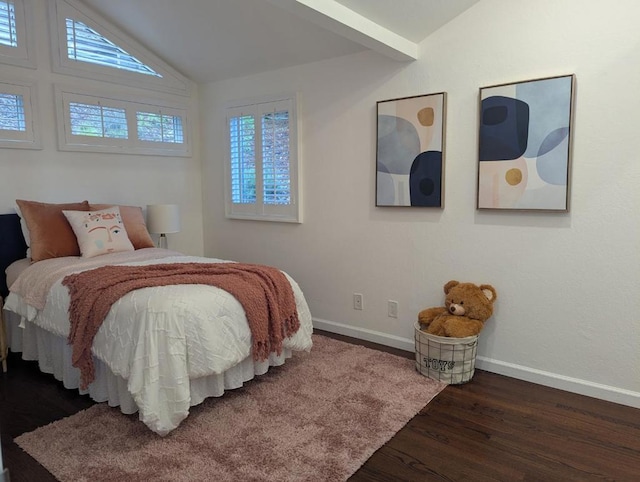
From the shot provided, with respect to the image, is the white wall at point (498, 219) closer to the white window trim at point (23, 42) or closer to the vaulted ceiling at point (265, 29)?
the vaulted ceiling at point (265, 29)

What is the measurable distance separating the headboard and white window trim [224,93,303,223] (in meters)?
1.77

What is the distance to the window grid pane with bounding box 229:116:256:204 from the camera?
14.1ft

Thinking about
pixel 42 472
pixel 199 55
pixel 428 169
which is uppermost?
pixel 199 55

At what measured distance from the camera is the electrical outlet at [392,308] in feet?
11.6

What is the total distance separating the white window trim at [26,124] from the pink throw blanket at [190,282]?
145cm

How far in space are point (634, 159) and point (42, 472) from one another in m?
3.32

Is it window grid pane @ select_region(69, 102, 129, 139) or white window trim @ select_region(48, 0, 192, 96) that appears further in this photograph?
window grid pane @ select_region(69, 102, 129, 139)

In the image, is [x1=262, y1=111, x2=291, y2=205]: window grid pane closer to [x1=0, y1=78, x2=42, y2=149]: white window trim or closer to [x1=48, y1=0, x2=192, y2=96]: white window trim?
[x1=48, y1=0, x2=192, y2=96]: white window trim

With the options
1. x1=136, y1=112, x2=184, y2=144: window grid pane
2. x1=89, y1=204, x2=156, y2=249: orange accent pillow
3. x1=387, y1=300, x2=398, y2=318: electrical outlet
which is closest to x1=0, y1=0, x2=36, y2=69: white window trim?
x1=136, y1=112, x2=184, y2=144: window grid pane

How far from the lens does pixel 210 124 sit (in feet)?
15.3

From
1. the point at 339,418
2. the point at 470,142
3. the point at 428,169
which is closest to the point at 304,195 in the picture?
the point at 428,169

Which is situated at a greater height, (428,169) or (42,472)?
(428,169)

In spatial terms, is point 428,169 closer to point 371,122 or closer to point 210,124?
point 371,122

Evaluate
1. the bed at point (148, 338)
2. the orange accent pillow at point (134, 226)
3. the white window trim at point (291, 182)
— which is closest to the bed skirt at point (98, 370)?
the bed at point (148, 338)
